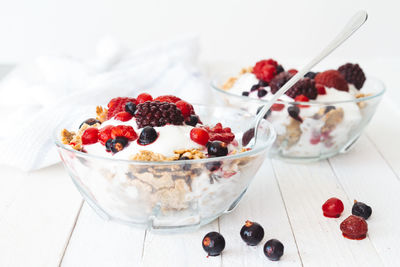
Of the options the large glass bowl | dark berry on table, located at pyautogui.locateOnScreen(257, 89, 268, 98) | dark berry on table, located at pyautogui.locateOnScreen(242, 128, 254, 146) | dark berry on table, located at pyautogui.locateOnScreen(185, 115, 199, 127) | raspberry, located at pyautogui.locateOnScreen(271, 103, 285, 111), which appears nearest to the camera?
the large glass bowl

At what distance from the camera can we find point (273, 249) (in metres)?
1.13

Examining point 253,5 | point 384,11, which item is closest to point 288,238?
point 253,5

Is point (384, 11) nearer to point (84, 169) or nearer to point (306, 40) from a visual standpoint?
point (306, 40)

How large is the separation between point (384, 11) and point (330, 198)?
2.25 metres

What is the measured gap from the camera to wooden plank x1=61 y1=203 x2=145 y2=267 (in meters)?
1.15

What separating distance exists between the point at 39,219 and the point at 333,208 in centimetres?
79

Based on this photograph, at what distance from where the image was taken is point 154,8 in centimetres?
325

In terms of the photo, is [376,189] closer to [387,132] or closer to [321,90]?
[321,90]

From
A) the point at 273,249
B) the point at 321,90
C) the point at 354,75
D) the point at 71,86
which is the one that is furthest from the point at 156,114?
the point at 71,86

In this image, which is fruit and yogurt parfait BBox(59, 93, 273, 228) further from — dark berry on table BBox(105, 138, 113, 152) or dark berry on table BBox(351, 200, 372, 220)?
dark berry on table BBox(351, 200, 372, 220)

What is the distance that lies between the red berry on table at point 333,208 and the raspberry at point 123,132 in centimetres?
55

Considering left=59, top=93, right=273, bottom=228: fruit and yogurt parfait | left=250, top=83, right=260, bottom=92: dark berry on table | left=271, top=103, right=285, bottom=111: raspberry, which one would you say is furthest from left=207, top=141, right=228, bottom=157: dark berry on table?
left=250, top=83, right=260, bottom=92: dark berry on table

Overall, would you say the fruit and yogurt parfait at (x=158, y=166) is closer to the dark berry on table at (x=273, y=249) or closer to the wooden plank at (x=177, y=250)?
the wooden plank at (x=177, y=250)

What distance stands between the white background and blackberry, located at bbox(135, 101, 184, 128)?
205 cm
